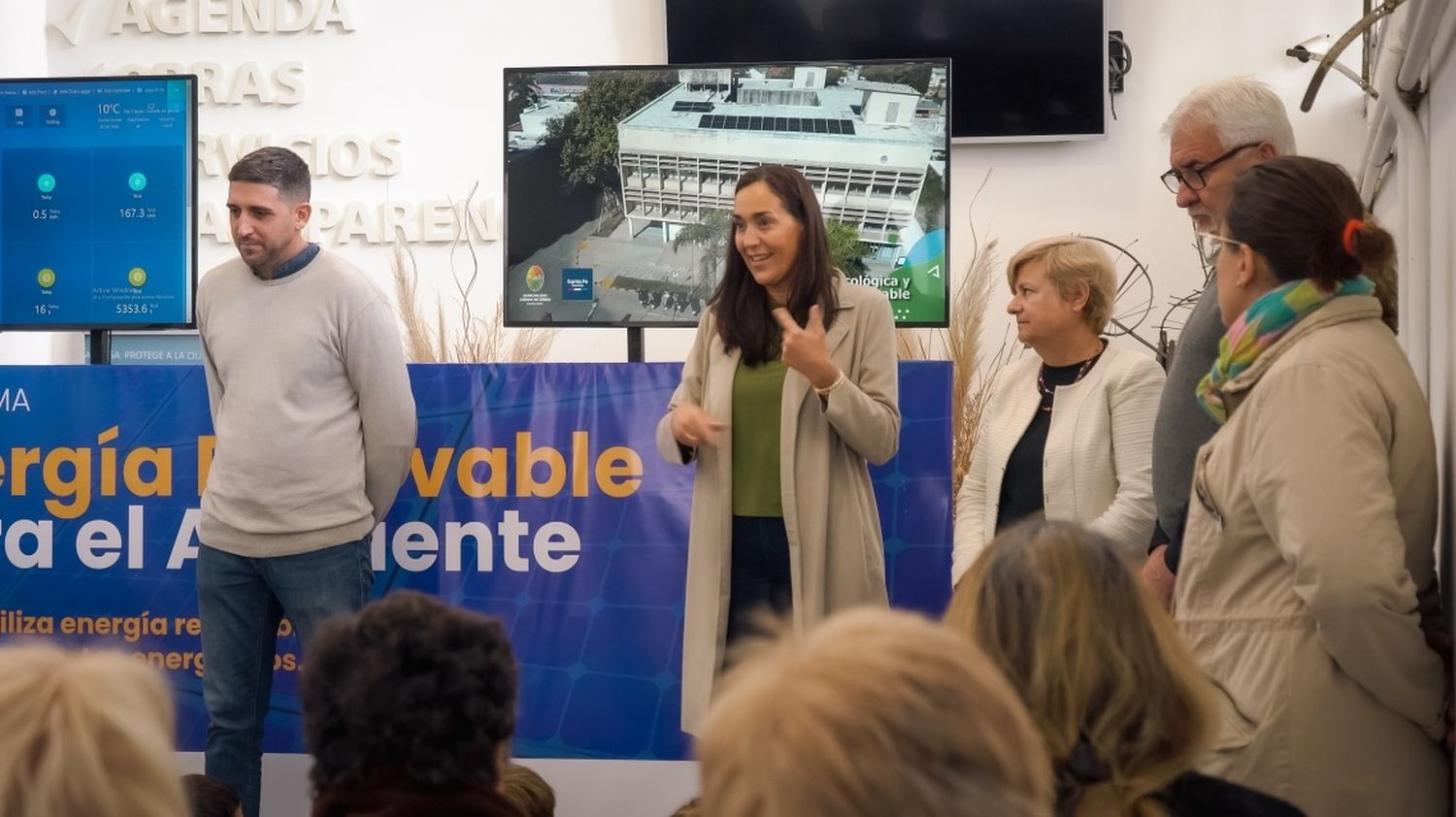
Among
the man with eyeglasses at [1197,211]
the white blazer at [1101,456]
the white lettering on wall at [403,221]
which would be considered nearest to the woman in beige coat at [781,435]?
the white blazer at [1101,456]

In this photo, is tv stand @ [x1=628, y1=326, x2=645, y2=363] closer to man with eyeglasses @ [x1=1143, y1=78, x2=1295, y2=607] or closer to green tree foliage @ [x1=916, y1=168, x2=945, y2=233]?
green tree foliage @ [x1=916, y1=168, x2=945, y2=233]

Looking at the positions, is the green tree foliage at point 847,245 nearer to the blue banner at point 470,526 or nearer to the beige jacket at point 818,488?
the blue banner at point 470,526

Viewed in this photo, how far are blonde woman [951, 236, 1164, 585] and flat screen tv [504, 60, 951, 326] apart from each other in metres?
0.52

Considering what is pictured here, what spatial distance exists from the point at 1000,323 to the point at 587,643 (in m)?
3.97

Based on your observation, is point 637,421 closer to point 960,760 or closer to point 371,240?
point 960,760

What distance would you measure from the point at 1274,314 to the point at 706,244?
6.80 ft

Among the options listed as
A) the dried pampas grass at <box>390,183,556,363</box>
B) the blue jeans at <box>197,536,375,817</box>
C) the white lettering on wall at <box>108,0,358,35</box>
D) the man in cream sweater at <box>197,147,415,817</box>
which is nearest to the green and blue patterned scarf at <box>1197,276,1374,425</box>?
the man in cream sweater at <box>197,147,415,817</box>

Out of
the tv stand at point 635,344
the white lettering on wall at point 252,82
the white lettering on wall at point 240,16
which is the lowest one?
the tv stand at point 635,344

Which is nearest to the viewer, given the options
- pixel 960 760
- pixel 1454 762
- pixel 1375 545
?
pixel 960 760

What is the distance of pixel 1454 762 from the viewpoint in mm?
2277

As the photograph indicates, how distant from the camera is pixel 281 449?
3572 millimetres

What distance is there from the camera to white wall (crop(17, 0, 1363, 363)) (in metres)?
7.26

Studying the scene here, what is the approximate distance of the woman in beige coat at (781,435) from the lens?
3.12m

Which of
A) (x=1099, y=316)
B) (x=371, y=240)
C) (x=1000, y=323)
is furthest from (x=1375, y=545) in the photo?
(x=371, y=240)
